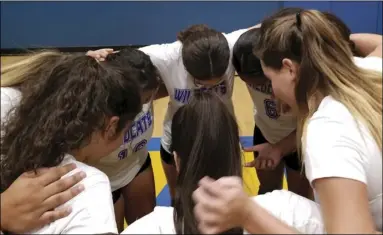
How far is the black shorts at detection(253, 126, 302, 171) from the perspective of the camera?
7.60 ft

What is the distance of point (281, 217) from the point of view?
1201mm

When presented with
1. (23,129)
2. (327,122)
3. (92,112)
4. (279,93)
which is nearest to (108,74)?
(92,112)

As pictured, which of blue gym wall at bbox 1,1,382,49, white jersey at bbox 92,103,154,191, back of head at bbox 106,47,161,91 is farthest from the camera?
blue gym wall at bbox 1,1,382,49

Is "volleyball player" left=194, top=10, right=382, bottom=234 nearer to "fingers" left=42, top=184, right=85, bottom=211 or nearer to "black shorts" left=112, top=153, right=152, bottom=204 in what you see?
"fingers" left=42, top=184, right=85, bottom=211

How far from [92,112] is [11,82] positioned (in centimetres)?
31

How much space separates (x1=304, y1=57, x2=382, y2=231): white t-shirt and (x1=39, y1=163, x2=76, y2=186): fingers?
0.62 m

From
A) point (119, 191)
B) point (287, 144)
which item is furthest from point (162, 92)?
point (287, 144)

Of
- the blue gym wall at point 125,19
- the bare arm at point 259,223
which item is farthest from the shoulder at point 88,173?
the blue gym wall at point 125,19

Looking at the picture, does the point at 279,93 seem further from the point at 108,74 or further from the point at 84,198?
the point at 84,198

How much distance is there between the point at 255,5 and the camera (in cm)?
470

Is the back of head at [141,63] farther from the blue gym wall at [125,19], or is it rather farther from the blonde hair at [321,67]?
the blue gym wall at [125,19]

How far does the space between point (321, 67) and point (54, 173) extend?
0.77m

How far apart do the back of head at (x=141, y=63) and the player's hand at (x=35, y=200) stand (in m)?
0.66

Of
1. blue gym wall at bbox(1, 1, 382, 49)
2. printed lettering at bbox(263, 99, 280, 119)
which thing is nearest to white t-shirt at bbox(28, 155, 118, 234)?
printed lettering at bbox(263, 99, 280, 119)
